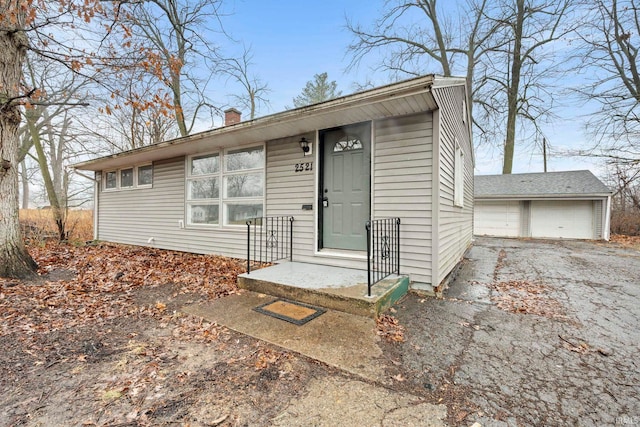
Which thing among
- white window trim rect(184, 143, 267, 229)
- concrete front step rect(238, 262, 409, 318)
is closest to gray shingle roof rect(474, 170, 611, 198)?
white window trim rect(184, 143, 267, 229)

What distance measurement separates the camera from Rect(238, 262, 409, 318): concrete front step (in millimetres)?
3109

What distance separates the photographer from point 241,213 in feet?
18.9

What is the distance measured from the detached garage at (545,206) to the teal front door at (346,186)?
11.9m

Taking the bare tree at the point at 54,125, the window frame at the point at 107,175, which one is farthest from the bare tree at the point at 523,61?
the bare tree at the point at 54,125

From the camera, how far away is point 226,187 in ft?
19.6

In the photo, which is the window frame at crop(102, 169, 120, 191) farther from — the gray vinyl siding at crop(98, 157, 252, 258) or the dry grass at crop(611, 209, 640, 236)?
the dry grass at crop(611, 209, 640, 236)

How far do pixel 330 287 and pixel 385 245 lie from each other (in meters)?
1.06

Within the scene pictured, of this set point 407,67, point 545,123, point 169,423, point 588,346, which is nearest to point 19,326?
point 169,423

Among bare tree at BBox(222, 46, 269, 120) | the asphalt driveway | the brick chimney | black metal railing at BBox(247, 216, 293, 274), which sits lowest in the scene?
the asphalt driveway

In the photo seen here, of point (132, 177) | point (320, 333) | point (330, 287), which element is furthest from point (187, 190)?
point (320, 333)

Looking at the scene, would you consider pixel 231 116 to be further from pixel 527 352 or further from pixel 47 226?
pixel 47 226

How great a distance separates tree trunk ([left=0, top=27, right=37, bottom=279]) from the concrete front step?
3.50 m

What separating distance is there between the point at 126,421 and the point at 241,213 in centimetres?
436

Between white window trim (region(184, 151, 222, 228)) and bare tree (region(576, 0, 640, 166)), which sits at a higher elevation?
bare tree (region(576, 0, 640, 166))
